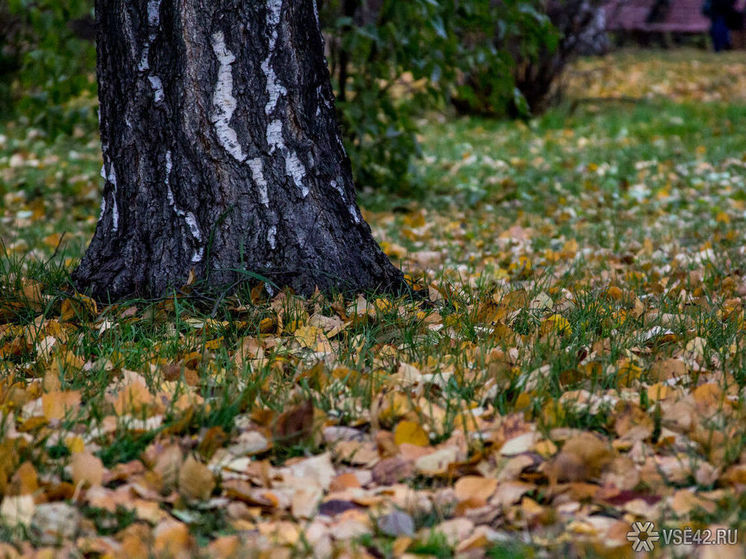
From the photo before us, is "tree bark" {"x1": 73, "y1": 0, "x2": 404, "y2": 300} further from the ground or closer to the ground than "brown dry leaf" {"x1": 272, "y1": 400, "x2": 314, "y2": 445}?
further from the ground

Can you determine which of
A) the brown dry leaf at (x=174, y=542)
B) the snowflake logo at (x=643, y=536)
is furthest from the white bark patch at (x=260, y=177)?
the snowflake logo at (x=643, y=536)

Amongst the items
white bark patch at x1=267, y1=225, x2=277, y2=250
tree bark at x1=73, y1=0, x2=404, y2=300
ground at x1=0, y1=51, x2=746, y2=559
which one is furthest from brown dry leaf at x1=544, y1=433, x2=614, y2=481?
white bark patch at x1=267, y1=225, x2=277, y2=250

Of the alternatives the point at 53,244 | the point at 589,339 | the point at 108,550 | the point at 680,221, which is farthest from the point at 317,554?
the point at 680,221

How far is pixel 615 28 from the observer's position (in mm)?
17828

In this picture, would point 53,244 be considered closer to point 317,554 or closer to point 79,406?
point 79,406

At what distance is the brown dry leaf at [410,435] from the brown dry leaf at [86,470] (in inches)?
23.9

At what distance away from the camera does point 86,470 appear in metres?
1.47

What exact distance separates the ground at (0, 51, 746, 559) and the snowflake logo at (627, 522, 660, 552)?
13 mm

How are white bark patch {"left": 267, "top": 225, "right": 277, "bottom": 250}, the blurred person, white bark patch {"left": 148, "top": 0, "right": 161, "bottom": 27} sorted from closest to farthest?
white bark patch {"left": 148, "top": 0, "right": 161, "bottom": 27} → white bark patch {"left": 267, "top": 225, "right": 277, "bottom": 250} → the blurred person

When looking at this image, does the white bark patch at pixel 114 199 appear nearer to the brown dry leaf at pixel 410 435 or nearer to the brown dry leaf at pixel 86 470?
the brown dry leaf at pixel 86 470

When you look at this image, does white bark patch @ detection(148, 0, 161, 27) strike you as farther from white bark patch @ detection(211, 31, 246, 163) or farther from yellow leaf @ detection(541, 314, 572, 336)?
yellow leaf @ detection(541, 314, 572, 336)

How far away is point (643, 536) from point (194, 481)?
2.73ft

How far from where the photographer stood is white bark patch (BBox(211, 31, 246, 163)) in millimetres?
2486

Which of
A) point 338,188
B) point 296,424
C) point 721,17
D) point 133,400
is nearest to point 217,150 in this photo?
point 338,188
